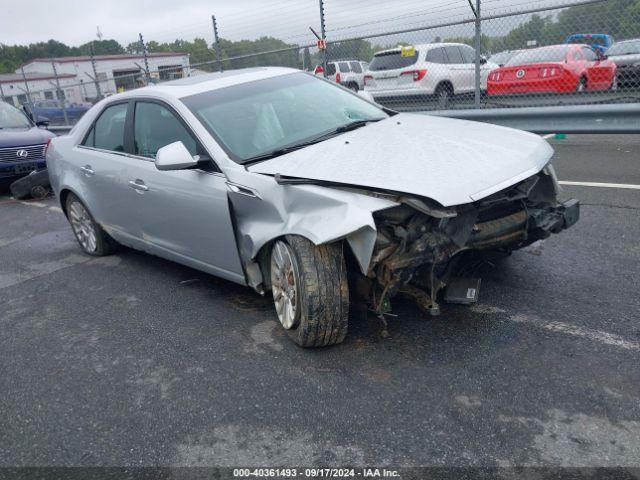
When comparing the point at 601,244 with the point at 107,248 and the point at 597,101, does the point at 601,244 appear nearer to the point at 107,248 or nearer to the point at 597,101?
the point at 107,248

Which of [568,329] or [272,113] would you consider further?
[272,113]

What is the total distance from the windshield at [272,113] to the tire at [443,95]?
6300mm

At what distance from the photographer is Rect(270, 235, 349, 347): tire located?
3.07 metres

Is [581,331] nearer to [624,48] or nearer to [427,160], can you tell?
[427,160]

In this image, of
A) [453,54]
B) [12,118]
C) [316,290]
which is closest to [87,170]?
[316,290]

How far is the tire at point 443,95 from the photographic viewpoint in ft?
34.7

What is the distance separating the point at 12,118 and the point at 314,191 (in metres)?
9.77

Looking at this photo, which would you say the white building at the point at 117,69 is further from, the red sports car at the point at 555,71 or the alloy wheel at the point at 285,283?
the alloy wheel at the point at 285,283

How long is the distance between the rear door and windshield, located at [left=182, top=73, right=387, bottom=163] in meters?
0.20

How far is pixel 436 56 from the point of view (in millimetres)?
11641

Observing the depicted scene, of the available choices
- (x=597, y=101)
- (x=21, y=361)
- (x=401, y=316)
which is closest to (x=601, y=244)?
(x=401, y=316)

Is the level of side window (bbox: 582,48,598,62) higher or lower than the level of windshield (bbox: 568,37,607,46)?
lower

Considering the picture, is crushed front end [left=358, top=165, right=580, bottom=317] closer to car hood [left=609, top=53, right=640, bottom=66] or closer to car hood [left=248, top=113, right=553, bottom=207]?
car hood [left=248, top=113, right=553, bottom=207]

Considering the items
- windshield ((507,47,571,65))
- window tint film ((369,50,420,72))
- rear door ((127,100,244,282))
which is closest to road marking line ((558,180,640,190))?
windshield ((507,47,571,65))
